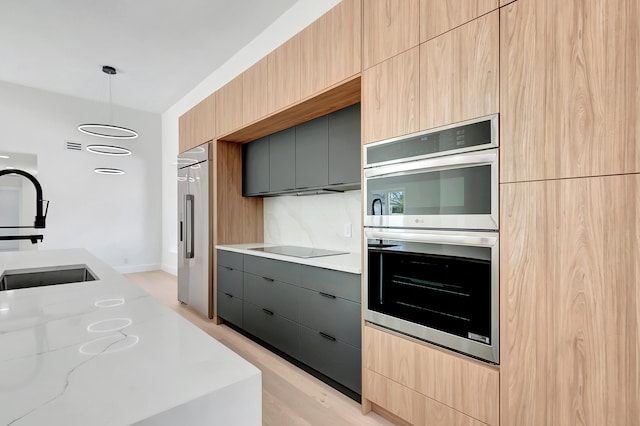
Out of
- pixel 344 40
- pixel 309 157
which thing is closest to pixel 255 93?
pixel 309 157

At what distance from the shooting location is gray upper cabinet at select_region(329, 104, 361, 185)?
8.29 ft

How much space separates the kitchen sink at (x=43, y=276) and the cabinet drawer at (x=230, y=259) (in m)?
1.53

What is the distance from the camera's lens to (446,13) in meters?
1.65

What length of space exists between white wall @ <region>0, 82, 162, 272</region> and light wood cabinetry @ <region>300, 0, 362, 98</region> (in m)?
5.57

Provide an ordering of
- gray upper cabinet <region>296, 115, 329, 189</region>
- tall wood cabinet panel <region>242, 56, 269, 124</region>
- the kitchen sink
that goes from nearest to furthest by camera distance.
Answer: the kitchen sink < gray upper cabinet <region>296, 115, 329, 189</region> < tall wood cabinet panel <region>242, 56, 269, 124</region>

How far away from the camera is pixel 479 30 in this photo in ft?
5.04

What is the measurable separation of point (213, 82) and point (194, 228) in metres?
2.41

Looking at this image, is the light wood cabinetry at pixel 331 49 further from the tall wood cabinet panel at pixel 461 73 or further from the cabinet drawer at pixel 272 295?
the cabinet drawer at pixel 272 295

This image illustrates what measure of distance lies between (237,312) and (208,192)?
1400 mm

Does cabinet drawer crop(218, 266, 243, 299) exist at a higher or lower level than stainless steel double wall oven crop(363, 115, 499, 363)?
lower

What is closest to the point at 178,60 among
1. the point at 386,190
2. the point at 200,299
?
the point at 200,299

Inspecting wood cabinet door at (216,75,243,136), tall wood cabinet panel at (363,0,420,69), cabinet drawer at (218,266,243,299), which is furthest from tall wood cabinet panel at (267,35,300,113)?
cabinet drawer at (218,266,243,299)

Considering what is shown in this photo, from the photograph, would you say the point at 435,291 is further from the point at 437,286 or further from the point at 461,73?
the point at 461,73

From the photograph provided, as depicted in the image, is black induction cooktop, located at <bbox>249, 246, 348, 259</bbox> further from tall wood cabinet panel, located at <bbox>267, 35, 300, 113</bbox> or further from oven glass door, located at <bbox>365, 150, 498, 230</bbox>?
tall wood cabinet panel, located at <bbox>267, 35, 300, 113</bbox>
